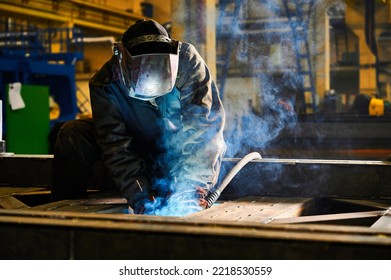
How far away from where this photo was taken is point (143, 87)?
2703 mm

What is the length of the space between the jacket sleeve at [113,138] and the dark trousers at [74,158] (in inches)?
8.2

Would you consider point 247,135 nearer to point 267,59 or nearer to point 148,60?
point 148,60

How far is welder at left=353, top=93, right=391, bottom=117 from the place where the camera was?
8.27m

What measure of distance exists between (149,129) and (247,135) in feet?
6.48

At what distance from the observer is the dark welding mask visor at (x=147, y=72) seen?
262 cm

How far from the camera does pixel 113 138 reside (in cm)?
292

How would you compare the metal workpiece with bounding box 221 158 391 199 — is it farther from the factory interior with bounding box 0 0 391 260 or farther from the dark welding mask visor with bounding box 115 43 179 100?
the dark welding mask visor with bounding box 115 43 179 100

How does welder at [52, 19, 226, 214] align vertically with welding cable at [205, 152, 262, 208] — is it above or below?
above

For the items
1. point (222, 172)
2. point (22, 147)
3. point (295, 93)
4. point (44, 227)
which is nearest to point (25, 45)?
point (22, 147)

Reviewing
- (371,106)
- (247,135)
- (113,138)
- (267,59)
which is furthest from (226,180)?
(371,106)

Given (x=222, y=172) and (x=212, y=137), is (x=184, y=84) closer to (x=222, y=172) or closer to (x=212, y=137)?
(x=212, y=137)

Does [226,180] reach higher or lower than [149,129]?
lower

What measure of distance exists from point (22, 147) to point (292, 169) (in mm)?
5524

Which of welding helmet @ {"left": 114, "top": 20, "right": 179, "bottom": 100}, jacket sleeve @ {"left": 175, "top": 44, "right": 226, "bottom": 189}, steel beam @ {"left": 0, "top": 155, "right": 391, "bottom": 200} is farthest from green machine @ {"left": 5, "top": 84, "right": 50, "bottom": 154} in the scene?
welding helmet @ {"left": 114, "top": 20, "right": 179, "bottom": 100}
